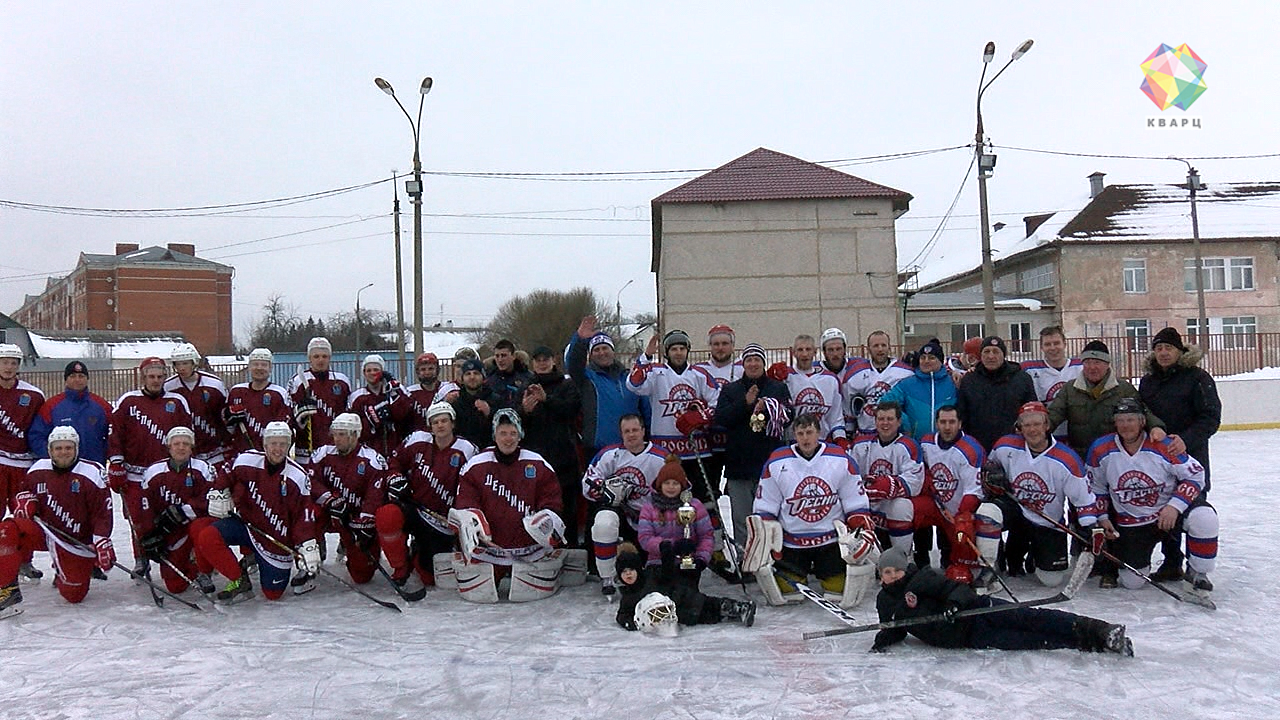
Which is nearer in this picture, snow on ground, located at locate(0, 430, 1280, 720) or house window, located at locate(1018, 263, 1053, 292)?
snow on ground, located at locate(0, 430, 1280, 720)

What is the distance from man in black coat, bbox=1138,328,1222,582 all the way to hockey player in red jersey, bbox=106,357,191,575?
541 centimetres

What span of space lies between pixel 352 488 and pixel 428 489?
1.31ft

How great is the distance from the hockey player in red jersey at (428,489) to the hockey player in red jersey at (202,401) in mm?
1268

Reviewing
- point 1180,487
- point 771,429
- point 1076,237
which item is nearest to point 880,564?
point 771,429

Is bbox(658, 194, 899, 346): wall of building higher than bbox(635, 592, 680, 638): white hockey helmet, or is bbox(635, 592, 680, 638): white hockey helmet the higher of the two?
bbox(658, 194, 899, 346): wall of building

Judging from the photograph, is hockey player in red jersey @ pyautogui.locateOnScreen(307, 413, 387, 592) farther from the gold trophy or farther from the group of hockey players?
the gold trophy

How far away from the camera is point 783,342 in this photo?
2067 cm

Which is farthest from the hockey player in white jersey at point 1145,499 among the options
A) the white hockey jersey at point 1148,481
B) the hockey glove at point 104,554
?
the hockey glove at point 104,554

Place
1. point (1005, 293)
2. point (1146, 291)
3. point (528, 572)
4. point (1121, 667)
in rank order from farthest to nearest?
point (1005, 293) → point (1146, 291) → point (528, 572) → point (1121, 667)

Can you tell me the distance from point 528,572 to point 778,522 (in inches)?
51.0

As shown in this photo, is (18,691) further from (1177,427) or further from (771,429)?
(1177,427)

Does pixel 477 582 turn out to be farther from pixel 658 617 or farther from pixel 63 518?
pixel 63 518

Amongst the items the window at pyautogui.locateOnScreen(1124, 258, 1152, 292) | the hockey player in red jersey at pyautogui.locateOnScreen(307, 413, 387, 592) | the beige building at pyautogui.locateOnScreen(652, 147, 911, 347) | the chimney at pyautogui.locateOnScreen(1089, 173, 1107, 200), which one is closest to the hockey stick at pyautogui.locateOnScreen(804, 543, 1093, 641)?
the hockey player in red jersey at pyautogui.locateOnScreen(307, 413, 387, 592)

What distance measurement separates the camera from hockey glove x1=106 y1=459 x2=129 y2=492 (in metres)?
5.11
